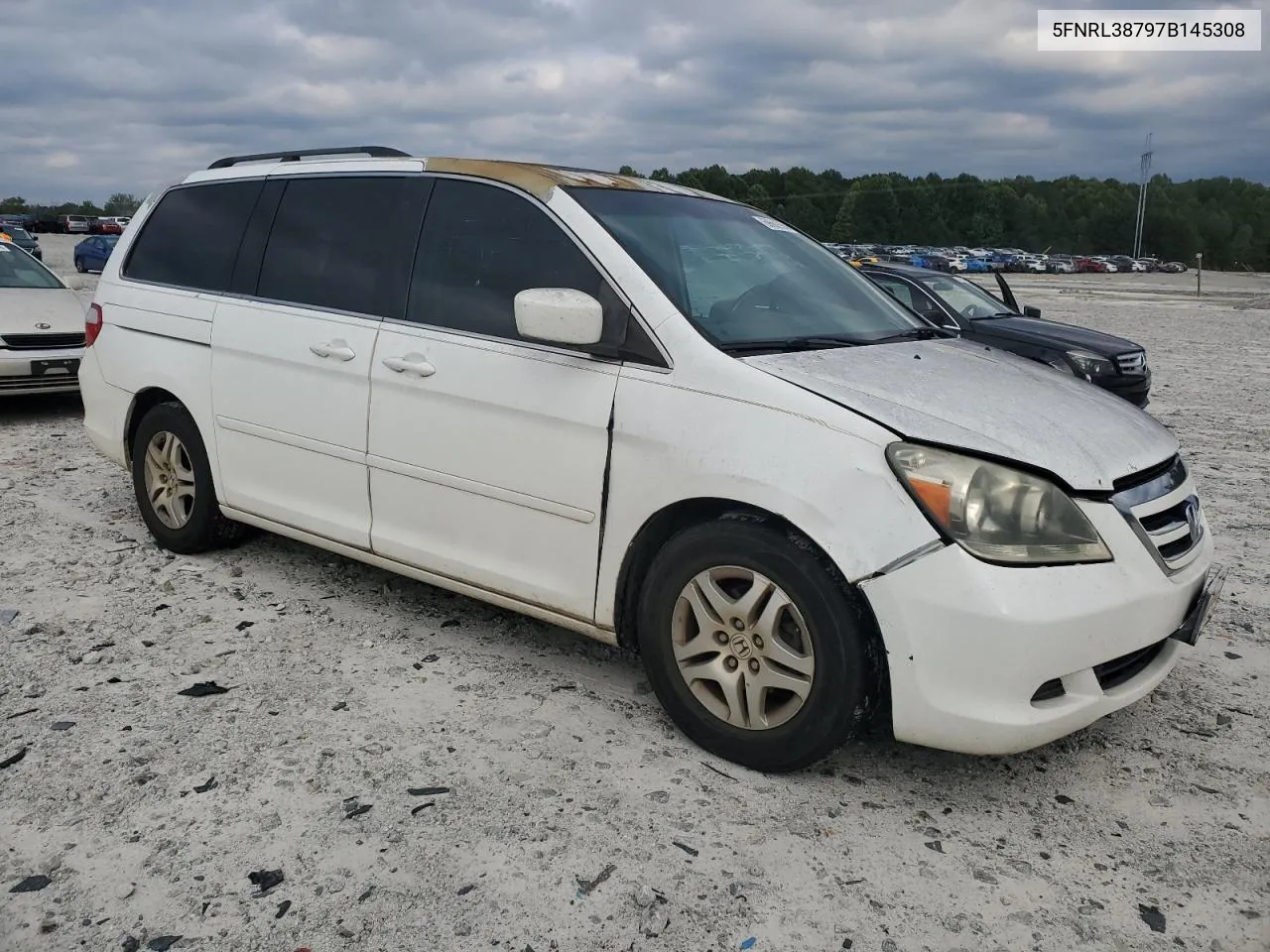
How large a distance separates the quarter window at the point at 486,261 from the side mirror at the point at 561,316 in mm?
148

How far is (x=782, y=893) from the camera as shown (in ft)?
8.42

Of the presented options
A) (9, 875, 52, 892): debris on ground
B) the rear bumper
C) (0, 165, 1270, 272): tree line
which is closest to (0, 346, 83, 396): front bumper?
the rear bumper

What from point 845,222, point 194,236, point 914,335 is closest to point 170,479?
point 194,236

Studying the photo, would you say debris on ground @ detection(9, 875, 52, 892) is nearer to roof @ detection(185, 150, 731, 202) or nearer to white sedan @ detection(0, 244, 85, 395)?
roof @ detection(185, 150, 731, 202)

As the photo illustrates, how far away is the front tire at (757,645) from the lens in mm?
2832

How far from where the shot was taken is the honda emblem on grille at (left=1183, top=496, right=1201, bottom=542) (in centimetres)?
322

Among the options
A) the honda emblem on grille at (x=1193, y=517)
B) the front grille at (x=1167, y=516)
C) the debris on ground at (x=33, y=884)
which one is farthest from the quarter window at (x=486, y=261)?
the debris on ground at (x=33, y=884)

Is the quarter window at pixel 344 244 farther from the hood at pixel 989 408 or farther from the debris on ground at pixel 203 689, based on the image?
the hood at pixel 989 408

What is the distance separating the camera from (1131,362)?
963cm

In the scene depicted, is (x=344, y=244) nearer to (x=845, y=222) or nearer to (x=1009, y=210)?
(x=845, y=222)

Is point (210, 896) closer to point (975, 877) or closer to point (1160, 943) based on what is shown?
point (975, 877)

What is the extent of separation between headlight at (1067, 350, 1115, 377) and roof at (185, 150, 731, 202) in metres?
6.21

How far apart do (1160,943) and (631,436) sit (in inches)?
75.2

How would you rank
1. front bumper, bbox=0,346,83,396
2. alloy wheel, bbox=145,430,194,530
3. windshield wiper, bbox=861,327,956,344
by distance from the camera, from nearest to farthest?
windshield wiper, bbox=861,327,956,344
alloy wheel, bbox=145,430,194,530
front bumper, bbox=0,346,83,396
